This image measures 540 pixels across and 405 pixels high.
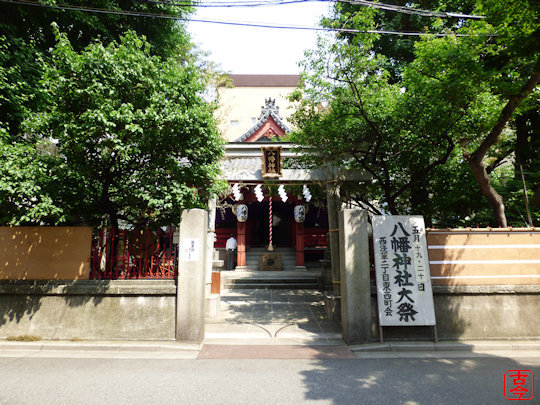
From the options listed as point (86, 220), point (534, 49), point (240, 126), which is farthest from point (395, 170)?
point (240, 126)

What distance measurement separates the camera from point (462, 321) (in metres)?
6.52

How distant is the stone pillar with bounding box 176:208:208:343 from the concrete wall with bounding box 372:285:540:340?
4.12 meters

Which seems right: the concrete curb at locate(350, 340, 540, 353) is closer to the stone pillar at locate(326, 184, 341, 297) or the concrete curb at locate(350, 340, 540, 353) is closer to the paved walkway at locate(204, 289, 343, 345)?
the paved walkway at locate(204, 289, 343, 345)

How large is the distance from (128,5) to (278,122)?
10059 mm

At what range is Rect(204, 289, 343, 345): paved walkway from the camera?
22.4ft

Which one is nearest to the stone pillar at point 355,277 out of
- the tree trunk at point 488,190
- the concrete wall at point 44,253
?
the tree trunk at point 488,190

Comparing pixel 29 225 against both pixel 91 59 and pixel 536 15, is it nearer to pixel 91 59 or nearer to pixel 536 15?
pixel 91 59

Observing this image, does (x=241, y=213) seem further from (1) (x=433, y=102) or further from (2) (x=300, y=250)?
(1) (x=433, y=102)

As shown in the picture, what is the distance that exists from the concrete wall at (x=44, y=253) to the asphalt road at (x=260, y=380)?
1.80 meters

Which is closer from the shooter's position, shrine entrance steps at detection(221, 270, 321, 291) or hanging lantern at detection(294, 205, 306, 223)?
shrine entrance steps at detection(221, 270, 321, 291)

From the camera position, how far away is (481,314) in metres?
6.52

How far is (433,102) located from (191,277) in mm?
7300

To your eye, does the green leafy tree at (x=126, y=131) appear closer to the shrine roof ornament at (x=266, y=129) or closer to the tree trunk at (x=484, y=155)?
the tree trunk at (x=484, y=155)

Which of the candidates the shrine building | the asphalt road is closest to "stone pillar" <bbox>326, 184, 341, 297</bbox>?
the shrine building
